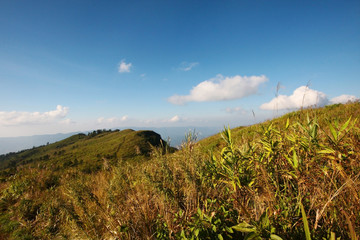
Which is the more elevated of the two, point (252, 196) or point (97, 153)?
point (252, 196)

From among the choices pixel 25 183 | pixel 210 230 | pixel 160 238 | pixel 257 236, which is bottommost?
pixel 25 183

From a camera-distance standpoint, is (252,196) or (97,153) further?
(97,153)

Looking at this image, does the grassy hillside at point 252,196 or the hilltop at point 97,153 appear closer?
the grassy hillside at point 252,196

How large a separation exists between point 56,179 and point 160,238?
915 cm

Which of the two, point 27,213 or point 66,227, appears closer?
point 66,227

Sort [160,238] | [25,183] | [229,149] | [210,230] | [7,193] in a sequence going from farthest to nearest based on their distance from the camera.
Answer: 1. [25,183]
2. [7,193]
3. [229,149]
4. [160,238]
5. [210,230]

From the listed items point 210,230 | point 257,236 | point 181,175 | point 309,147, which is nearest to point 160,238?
point 210,230

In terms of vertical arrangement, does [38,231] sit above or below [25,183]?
below

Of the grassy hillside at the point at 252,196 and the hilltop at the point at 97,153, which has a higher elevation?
the grassy hillside at the point at 252,196

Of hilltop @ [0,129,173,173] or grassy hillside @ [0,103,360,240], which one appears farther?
hilltop @ [0,129,173,173]

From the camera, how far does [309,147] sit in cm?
215

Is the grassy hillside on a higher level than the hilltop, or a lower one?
higher

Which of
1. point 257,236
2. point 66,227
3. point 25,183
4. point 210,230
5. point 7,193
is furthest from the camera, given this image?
point 25,183

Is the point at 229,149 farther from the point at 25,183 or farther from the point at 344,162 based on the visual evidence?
the point at 25,183
